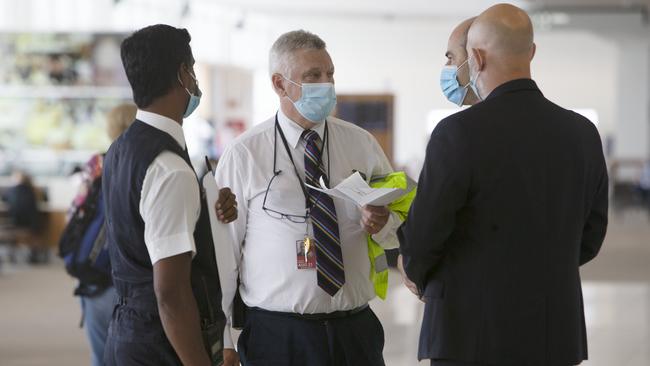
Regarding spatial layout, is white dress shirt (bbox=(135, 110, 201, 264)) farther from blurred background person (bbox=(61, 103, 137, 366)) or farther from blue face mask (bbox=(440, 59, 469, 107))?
blurred background person (bbox=(61, 103, 137, 366))

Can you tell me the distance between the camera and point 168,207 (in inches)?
92.1

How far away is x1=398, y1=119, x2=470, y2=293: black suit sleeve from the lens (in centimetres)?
243

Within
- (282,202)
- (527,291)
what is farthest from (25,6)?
(527,291)

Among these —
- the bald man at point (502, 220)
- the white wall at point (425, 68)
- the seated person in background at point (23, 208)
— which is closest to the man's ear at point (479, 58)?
the bald man at point (502, 220)

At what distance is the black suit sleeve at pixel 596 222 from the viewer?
271cm

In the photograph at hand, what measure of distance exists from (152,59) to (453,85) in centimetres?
100

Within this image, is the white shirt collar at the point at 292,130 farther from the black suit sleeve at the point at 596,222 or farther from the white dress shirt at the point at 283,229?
the black suit sleeve at the point at 596,222

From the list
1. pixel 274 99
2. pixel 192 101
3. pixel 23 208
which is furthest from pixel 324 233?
pixel 274 99

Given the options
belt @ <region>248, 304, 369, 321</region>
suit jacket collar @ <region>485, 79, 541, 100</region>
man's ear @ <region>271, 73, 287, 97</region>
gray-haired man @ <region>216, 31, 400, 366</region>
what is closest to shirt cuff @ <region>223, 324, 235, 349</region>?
gray-haired man @ <region>216, 31, 400, 366</region>

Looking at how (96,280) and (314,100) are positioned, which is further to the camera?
(96,280)

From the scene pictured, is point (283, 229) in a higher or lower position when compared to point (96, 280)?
higher

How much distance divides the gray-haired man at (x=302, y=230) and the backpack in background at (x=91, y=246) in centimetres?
128

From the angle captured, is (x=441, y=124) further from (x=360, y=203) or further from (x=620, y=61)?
(x=620, y=61)

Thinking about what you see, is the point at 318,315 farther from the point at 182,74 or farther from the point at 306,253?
the point at 182,74
